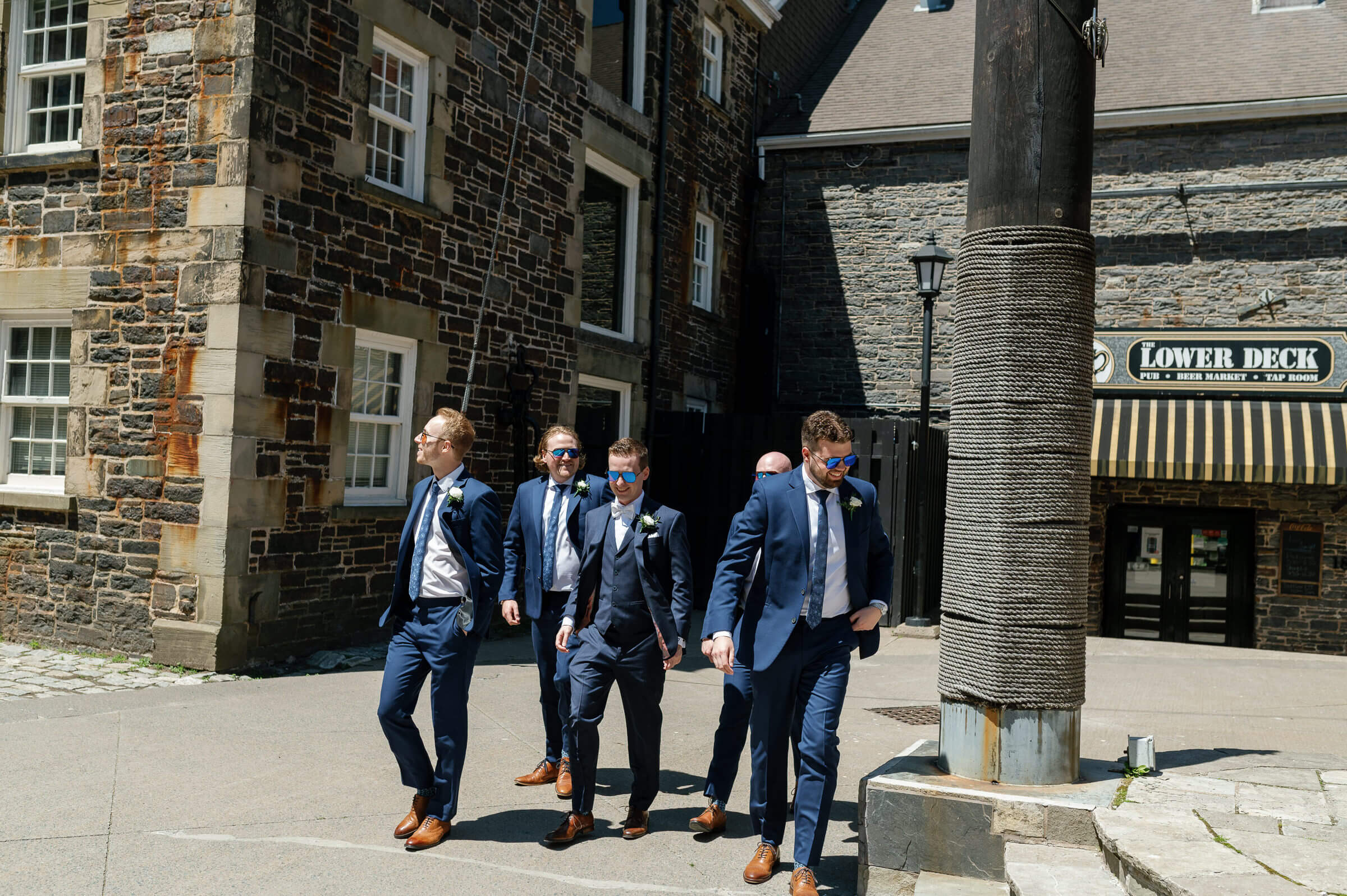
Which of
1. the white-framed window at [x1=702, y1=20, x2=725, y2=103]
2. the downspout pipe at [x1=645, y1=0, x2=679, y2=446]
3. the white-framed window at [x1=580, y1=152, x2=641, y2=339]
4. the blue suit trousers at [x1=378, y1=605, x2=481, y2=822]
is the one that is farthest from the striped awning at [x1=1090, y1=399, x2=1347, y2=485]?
the blue suit trousers at [x1=378, y1=605, x2=481, y2=822]

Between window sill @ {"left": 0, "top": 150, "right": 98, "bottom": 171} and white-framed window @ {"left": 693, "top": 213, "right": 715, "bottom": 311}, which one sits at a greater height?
white-framed window @ {"left": 693, "top": 213, "right": 715, "bottom": 311}

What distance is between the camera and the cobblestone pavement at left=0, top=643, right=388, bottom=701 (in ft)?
27.3

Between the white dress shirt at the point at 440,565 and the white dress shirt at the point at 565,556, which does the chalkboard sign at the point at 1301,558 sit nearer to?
the white dress shirt at the point at 565,556

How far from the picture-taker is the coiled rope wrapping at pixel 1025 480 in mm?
4715

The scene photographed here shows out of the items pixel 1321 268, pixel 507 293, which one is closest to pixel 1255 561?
pixel 1321 268

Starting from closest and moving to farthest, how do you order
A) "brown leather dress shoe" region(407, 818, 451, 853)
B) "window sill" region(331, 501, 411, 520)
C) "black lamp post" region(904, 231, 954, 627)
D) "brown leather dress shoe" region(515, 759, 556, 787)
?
"brown leather dress shoe" region(407, 818, 451, 853), "brown leather dress shoe" region(515, 759, 556, 787), "window sill" region(331, 501, 411, 520), "black lamp post" region(904, 231, 954, 627)

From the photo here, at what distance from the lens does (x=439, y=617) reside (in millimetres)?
5180

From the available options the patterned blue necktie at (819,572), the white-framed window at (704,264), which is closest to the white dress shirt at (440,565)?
the patterned blue necktie at (819,572)

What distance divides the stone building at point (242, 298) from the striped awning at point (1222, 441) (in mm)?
8645

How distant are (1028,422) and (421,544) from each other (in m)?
2.71

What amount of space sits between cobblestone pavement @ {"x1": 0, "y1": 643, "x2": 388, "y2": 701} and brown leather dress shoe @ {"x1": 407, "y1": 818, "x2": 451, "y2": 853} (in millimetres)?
4207

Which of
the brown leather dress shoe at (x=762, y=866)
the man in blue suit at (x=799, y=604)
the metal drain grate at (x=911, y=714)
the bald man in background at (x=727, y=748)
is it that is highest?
the man in blue suit at (x=799, y=604)

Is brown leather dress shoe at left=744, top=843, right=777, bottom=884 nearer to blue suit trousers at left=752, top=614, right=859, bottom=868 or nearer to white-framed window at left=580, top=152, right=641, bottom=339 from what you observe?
blue suit trousers at left=752, top=614, right=859, bottom=868

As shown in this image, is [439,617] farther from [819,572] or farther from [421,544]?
[819,572]
